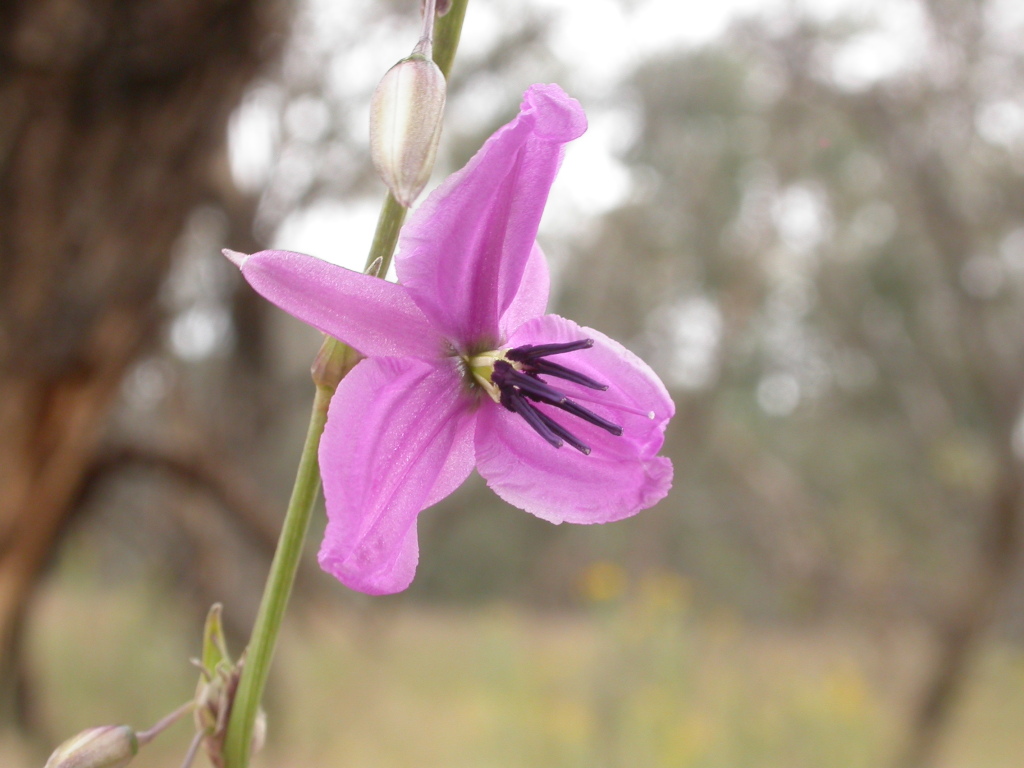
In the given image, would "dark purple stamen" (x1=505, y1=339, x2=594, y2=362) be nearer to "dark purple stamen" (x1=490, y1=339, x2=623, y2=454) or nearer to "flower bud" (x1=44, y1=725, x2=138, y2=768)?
"dark purple stamen" (x1=490, y1=339, x2=623, y2=454)

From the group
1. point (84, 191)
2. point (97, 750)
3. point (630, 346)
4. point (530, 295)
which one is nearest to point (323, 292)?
point (530, 295)

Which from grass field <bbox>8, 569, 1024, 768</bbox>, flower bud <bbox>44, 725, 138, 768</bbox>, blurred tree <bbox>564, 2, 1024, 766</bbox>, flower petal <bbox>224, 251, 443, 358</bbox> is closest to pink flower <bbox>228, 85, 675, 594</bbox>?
flower petal <bbox>224, 251, 443, 358</bbox>

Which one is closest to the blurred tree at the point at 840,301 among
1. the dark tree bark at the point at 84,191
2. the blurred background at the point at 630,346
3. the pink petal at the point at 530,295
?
the blurred background at the point at 630,346

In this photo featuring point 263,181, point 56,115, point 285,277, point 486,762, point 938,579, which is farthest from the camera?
point 938,579

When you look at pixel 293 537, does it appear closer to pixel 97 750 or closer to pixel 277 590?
pixel 277 590

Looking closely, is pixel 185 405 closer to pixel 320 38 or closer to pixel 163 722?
pixel 320 38

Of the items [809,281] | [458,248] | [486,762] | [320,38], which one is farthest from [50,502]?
[809,281]
